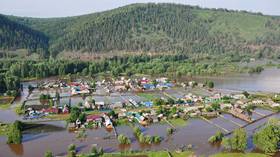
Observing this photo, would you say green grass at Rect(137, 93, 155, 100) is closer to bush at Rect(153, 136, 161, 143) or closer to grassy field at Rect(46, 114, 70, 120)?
Answer: grassy field at Rect(46, 114, 70, 120)

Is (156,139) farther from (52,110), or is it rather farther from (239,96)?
(239,96)

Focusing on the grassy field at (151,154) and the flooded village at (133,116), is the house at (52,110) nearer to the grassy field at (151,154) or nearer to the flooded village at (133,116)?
the flooded village at (133,116)

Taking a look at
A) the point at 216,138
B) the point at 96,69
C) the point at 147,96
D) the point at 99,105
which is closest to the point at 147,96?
the point at 147,96

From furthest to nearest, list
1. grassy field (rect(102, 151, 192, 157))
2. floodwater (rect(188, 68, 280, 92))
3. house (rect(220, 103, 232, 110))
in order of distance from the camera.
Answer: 1. floodwater (rect(188, 68, 280, 92))
2. house (rect(220, 103, 232, 110))
3. grassy field (rect(102, 151, 192, 157))

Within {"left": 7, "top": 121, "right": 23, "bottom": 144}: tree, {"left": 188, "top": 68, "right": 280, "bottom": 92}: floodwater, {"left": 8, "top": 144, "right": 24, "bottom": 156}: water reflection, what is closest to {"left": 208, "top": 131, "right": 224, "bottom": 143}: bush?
{"left": 8, "top": 144, "right": 24, "bottom": 156}: water reflection

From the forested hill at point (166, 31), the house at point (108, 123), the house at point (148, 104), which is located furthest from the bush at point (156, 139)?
the forested hill at point (166, 31)
